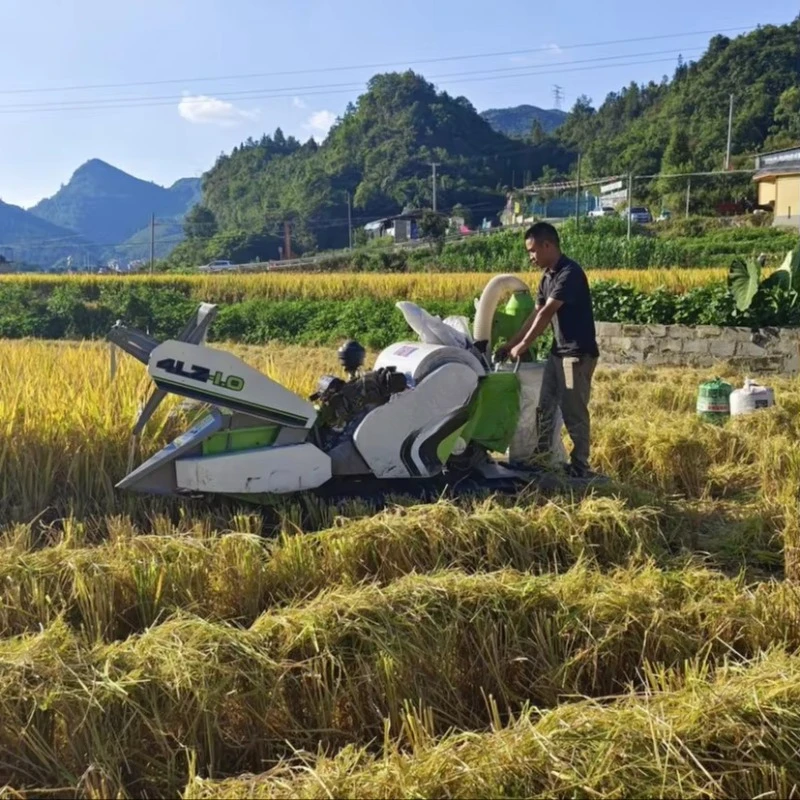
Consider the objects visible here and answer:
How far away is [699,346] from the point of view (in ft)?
35.1

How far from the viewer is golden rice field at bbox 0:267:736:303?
16.1 metres

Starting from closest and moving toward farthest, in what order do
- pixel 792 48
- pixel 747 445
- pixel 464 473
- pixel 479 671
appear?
pixel 479 671, pixel 464 473, pixel 747 445, pixel 792 48

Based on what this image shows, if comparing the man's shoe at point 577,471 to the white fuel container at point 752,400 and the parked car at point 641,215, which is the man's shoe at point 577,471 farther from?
the parked car at point 641,215

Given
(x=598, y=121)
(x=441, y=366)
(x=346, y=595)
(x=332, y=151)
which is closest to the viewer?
(x=346, y=595)

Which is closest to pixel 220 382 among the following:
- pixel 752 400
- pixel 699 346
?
pixel 752 400

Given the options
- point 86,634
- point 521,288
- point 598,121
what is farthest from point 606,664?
point 598,121

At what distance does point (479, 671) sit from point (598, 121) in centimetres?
11785

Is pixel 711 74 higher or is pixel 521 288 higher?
pixel 711 74

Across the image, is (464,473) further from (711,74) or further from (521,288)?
(711,74)

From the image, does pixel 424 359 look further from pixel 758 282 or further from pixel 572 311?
pixel 758 282

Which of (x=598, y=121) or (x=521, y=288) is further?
(x=598, y=121)

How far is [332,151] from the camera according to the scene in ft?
337

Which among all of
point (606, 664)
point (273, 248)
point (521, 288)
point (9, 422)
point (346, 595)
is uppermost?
point (273, 248)

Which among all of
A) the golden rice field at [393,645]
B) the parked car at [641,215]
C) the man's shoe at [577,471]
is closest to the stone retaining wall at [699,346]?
the golden rice field at [393,645]
